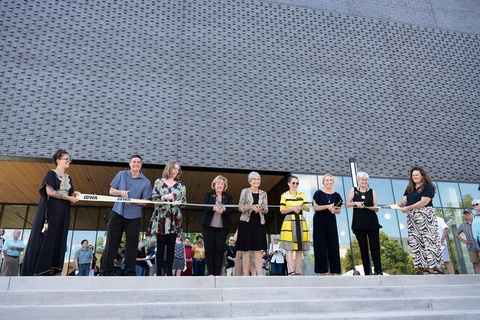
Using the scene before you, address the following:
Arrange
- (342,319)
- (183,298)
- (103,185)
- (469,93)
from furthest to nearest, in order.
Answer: (103,185)
(469,93)
(183,298)
(342,319)

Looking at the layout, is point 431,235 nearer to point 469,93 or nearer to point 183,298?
point 183,298

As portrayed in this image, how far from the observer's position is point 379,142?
1307cm

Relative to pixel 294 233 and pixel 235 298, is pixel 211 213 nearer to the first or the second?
pixel 294 233

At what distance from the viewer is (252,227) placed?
6.01 metres

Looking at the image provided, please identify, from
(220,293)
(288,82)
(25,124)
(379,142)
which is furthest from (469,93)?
(25,124)

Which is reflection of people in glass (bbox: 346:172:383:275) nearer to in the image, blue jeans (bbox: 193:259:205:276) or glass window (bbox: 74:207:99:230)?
blue jeans (bbox: 193:259:205:276)

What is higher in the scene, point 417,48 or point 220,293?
point 417,48

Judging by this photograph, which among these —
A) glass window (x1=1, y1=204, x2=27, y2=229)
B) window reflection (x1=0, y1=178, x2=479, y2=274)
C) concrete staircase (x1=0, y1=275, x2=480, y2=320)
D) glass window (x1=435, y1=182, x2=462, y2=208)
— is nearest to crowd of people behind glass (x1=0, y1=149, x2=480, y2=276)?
concrete staircase (x1=0, y1=275, x2=480, y2=320)

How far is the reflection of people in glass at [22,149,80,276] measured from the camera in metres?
4.96

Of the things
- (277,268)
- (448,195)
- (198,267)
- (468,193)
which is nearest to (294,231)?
(277,268)

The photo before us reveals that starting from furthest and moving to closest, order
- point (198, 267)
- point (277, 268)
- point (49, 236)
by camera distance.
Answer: point (198, 267) → point (277, 268) → point (49, 236)

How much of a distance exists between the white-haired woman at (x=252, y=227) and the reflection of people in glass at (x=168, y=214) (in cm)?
97

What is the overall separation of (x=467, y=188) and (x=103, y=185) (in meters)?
13.7

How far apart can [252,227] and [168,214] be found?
4.35 feet
